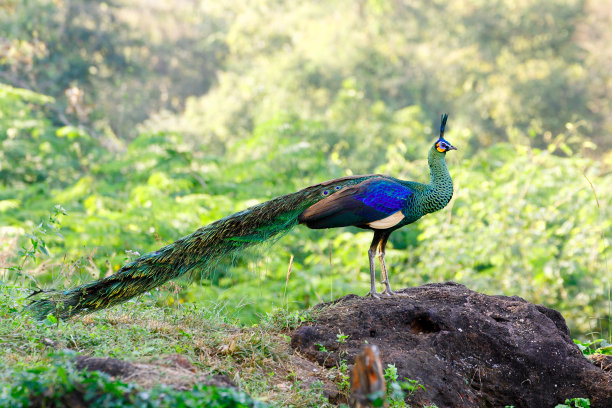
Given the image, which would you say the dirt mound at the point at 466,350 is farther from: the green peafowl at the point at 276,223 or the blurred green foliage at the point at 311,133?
the blurred green foliage at the point at 311,133

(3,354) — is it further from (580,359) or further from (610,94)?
(610,94)

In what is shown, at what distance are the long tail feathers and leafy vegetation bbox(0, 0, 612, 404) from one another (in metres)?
0.18

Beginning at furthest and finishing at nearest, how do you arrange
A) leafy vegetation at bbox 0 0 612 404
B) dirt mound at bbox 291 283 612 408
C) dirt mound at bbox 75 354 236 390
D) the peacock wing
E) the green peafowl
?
leafy vegetation at bbox 0 0 612 404, the peacock wing, the green peafowl, dirt mound at bbox 291 283 612 408, dirt mound at bbox 75 354 236 390

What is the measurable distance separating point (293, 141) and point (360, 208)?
7.72m

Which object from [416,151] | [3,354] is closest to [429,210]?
[3,354]

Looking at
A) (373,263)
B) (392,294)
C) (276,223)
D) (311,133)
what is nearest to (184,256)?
(276,223)

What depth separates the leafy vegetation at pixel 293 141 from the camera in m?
8.45

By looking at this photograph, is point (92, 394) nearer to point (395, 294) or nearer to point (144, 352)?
point (144, 352)

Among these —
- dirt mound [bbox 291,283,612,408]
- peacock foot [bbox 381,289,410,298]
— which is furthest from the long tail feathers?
peacock foot [bbox 381,289,410,298]

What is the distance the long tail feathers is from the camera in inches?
201

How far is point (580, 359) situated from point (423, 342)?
128 centimetres

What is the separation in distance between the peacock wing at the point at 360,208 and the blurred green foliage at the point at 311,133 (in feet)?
2.28

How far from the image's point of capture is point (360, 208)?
5.76 metres

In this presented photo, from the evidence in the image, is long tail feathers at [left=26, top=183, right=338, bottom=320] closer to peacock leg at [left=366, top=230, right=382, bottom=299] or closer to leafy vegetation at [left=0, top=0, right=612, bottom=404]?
leafy vegetation at [left=0, top=0, right=612, bottom=404]
